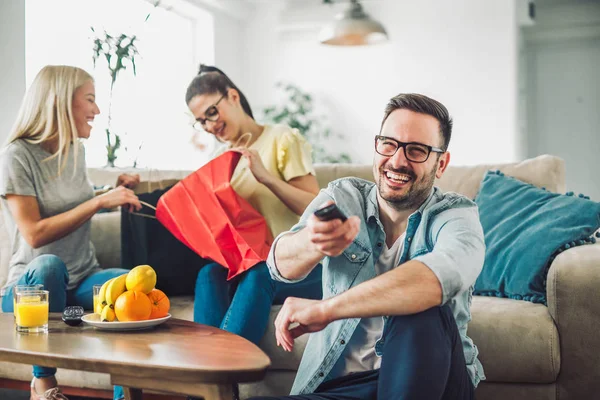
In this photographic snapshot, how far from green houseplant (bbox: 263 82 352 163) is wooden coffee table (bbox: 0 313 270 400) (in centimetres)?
443

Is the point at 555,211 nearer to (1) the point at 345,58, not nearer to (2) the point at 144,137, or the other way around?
(2) the point at 144,137

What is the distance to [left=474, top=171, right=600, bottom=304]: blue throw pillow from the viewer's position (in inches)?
82.8

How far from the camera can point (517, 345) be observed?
193cm

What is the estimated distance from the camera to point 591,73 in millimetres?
6336

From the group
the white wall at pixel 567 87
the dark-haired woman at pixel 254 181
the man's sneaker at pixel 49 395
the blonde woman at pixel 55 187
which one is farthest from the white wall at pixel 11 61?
the white wall at pixel 567 87

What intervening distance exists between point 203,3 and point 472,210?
4.51 meters

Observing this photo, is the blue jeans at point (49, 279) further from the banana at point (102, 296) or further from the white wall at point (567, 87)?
the white wall at point (567, 87)

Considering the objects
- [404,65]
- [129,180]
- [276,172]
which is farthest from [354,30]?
[129,180]

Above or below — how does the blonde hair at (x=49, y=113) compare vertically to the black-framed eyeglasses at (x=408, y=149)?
above

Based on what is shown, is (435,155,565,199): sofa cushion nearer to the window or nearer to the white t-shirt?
the white t-shirt

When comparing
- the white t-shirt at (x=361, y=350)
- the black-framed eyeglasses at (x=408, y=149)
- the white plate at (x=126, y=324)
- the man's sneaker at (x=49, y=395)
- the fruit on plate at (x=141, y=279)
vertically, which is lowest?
the man's sneaker at (x=49, y=395)

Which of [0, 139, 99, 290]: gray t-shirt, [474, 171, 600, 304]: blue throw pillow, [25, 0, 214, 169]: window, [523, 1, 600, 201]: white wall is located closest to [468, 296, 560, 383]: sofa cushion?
[474, 171, 600, 304]: blue throw pillow

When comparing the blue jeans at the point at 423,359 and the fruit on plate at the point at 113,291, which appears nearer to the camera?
the blue jeans at the point at 423,359

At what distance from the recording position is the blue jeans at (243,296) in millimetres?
1910
